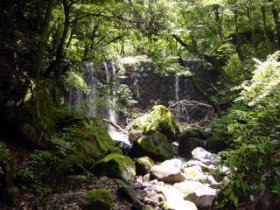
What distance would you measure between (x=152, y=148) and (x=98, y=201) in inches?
193

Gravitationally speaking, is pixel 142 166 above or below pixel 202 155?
above

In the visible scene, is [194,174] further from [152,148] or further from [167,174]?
[152,148]

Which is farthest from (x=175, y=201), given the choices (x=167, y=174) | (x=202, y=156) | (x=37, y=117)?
(x=202, y=156)

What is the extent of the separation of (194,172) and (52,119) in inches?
170

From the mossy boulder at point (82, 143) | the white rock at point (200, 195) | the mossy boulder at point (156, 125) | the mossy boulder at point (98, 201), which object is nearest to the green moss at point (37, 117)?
the mossy boulder at point (82, 143)

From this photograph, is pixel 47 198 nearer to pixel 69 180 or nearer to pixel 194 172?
pixel 69 180

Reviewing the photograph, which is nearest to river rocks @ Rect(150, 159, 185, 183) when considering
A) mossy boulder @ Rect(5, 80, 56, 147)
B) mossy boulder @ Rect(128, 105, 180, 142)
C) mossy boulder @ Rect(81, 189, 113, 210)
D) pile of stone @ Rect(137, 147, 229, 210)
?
pile of stone @ Rect(137, 147, 229, 210)

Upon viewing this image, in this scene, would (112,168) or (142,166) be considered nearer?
(112,168)

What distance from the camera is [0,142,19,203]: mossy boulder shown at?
4863mm

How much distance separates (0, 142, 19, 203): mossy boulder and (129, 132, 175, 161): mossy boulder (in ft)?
17.6

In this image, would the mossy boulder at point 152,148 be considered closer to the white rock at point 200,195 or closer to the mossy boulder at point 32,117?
the white rock at point 200,195

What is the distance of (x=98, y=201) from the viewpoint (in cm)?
534

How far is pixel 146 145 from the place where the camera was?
1008 centimetres

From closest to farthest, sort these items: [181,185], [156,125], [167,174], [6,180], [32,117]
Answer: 1. [6,180]
2. [32,117]
3. [181,185]
4. [167,174]
5. [156,125]
